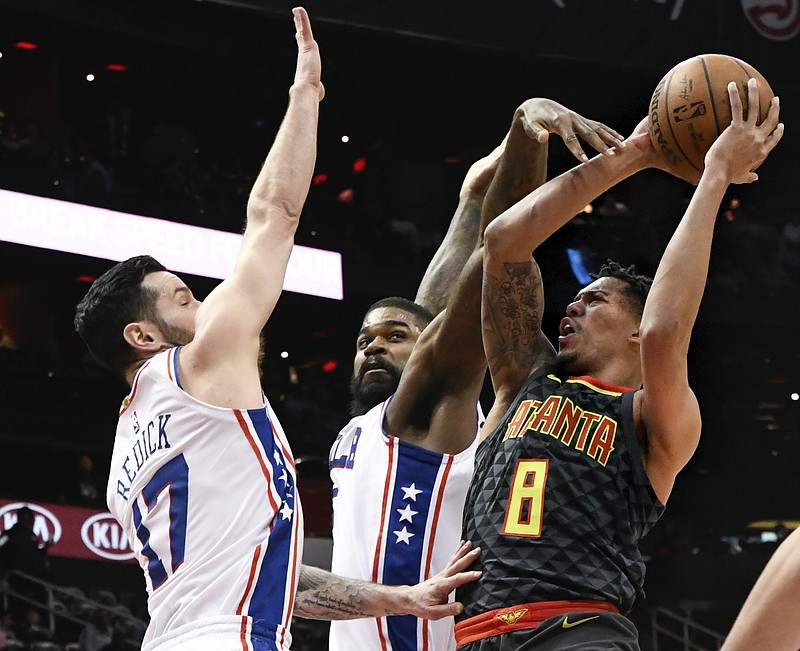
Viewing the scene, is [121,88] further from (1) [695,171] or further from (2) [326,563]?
(1) [695,171]

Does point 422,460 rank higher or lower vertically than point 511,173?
lower

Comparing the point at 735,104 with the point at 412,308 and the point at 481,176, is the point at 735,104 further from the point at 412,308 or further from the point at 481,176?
the point at 412,308

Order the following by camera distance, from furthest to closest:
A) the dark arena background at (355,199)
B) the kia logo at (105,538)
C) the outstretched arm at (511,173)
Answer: the kia logo at (105,538) → the dark arena background at (355,199) → the outstretched arm at (511,173)

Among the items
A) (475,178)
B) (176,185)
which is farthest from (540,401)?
(176,185)

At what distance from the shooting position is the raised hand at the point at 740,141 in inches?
150

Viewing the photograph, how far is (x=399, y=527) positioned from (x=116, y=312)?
1506 mm

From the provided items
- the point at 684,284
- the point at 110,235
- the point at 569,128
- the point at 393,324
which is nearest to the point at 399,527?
the point at 393,324

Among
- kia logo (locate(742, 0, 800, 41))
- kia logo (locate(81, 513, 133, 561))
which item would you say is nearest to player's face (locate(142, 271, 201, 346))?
kia logo (locate(742, 0, 800, 41))

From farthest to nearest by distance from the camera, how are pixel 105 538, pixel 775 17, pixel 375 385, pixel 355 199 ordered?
pixel 355 199, pixel 105 538, pixel 775 17, pixel 375 385

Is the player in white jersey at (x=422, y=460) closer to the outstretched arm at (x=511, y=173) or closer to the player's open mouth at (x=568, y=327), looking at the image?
the outstretched arm at (x=511, y=173)

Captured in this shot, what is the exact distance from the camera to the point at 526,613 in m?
3.74

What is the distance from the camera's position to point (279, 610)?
339cm

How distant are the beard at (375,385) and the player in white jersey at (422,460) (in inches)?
9.9

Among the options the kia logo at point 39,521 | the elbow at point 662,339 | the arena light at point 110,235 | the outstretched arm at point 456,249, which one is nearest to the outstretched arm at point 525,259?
the elbow at point 662,339
